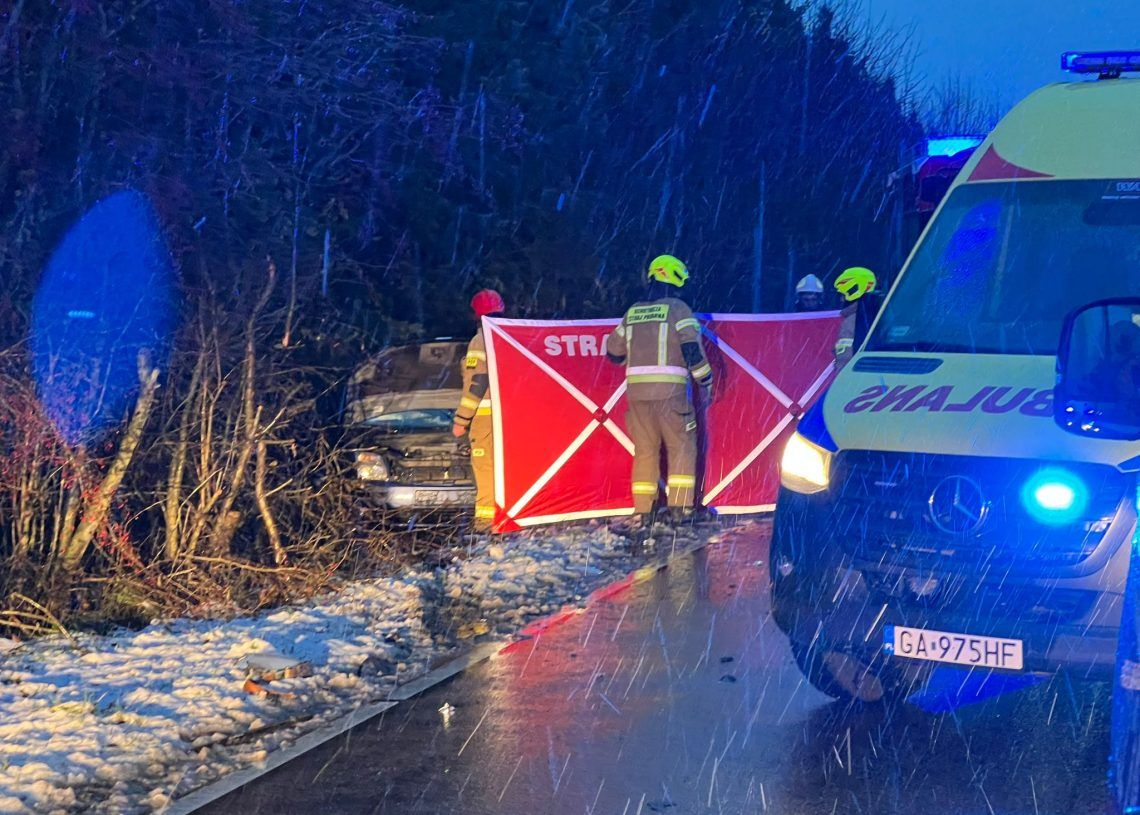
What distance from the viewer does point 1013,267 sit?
6.51 metres

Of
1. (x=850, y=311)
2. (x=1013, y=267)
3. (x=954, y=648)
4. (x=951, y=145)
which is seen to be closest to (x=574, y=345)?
(x=850, y=311)

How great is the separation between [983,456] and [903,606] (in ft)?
2.16

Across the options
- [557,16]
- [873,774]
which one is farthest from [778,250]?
[873,774]

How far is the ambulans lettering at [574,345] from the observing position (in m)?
11.1

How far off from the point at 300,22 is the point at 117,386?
3.81 m

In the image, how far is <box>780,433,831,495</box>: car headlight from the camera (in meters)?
5.88

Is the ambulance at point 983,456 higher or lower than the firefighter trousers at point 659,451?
higher

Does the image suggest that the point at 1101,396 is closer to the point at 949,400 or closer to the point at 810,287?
the point at 949,400

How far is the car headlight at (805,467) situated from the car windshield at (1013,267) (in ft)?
2.39

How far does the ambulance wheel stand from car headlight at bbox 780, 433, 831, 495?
0.72m

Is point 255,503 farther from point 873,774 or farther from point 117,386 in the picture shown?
point 873,774

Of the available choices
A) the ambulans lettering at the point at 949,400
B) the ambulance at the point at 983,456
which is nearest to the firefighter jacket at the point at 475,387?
the ambulance at the point at 983,456

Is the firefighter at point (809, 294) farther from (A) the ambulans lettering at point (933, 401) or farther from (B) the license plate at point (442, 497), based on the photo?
(A) the ambulans lettering at point (933, 401)

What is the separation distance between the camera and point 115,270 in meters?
9.04
